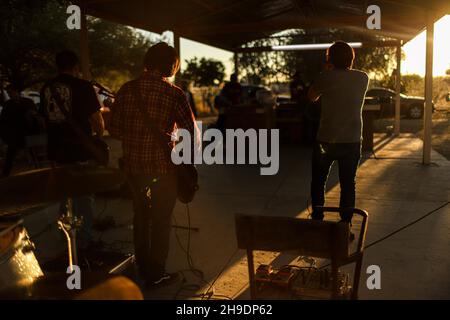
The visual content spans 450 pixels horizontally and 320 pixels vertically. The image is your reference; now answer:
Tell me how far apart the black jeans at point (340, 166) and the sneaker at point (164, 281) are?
1.43 meters

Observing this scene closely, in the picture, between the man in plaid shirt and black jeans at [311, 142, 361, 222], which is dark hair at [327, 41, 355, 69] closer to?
black jeans at [311, 142, 361, 222]

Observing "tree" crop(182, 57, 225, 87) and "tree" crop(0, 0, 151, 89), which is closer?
"tree" crop(0, 0, 151, 89)

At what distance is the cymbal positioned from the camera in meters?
2.02

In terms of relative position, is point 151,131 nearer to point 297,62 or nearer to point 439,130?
point 439,130

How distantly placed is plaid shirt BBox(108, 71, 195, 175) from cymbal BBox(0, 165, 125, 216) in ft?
4.02

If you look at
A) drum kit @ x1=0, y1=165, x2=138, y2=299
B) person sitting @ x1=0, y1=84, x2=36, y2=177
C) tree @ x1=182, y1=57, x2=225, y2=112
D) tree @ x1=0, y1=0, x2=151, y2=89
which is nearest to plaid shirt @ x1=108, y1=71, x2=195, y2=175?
drum kit @ x1=0, y1=165, x2=138, y2=299

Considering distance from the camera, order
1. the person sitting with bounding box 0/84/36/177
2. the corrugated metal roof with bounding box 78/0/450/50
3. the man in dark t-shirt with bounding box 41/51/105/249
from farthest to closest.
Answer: the person sitting with bounding box 0/84/36/177 < the corrugated metal roof with bounding box 78/0/450/50 < the man in dark t-shirt with bounding box 41/51/105/249

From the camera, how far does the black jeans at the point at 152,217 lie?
343cm

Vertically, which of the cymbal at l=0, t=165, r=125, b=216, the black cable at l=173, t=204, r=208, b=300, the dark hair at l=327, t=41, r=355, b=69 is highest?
the dark hair at l=327, t=41, r=355, b=69

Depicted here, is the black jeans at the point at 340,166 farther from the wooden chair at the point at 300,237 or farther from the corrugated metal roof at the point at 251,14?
the corrugated metal roof at the point at 251,14

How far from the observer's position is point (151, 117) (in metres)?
3.32

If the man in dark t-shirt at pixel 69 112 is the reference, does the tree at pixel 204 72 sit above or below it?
above

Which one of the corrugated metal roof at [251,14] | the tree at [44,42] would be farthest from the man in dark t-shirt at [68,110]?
the tree at [44,42]

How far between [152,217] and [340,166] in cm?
200
